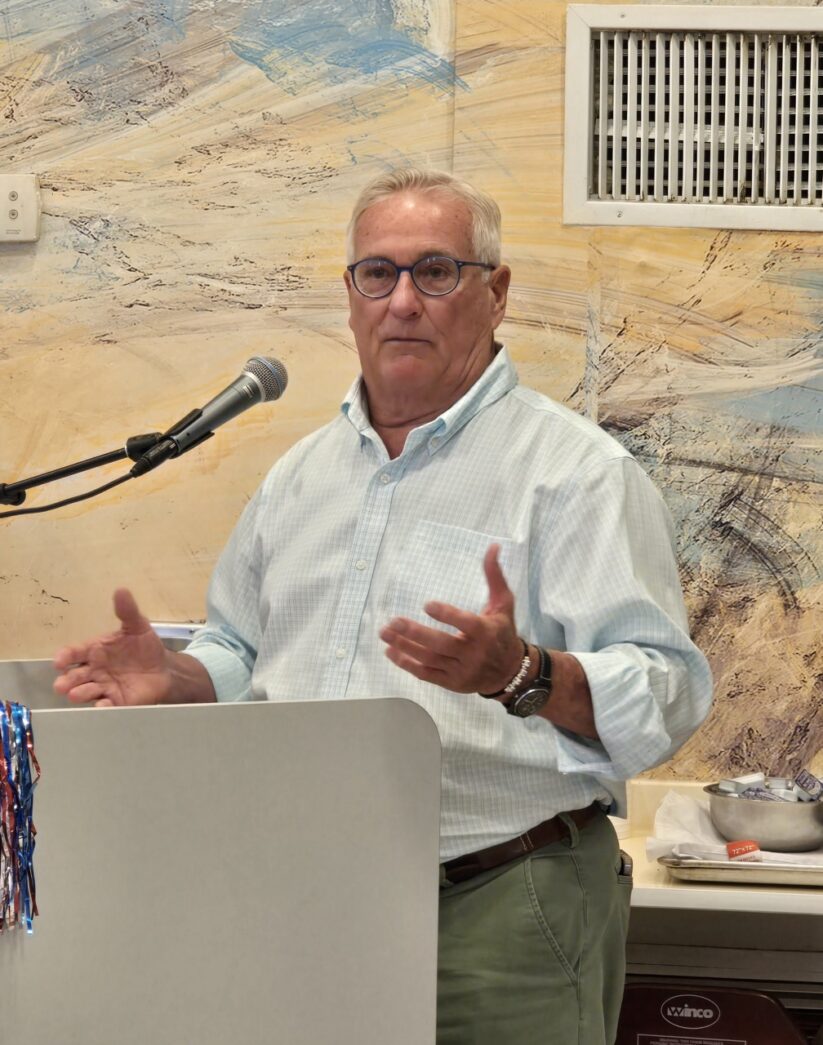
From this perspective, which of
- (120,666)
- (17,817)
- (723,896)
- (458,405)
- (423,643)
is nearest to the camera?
(17,817)

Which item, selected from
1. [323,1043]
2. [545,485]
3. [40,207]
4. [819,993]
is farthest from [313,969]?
[40,207]

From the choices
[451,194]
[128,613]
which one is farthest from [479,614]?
[451,194]

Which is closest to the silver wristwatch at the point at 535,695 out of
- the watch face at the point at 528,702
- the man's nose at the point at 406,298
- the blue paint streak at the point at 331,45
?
the watch face at the point at 528,702

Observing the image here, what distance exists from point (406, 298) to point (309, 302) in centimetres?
71

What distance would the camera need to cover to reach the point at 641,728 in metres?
1.26

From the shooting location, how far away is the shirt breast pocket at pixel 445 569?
4.58ft

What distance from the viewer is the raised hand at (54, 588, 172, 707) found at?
125 centimetres

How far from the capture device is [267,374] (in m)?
1.40

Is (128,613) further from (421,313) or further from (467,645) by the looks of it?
(421,313)

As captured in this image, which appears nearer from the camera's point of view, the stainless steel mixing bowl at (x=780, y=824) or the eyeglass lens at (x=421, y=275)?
the eyeglass lens at (x=421, y=275)

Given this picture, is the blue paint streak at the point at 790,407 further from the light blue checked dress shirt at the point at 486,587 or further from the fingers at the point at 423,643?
the fingers at the point at 423,643

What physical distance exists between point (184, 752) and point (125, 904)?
0.11m

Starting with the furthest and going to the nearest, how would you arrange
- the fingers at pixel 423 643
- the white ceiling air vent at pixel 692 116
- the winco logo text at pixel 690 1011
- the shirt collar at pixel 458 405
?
1. the white ceiling air vent at pixel 692 116
2. the winco logo text at pixel 690 1011
3. the shirt collar at pixel 458 405
4. the fingers at pixel 423 643

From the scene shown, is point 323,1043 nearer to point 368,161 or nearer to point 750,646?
point 750,646
